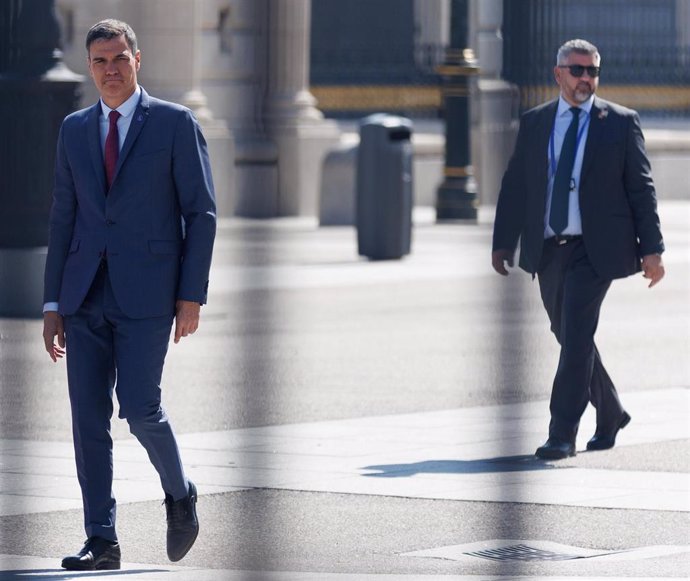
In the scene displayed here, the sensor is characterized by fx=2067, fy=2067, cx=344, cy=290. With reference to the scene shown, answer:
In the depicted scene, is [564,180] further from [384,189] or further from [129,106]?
[384,189]

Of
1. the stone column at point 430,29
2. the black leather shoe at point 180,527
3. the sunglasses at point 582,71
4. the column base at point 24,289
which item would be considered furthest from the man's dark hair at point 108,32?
the stone column at point 430,29

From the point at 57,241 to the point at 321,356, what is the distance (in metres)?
5.90

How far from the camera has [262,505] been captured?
21.3 feet

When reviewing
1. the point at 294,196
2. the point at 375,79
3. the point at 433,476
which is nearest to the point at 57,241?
the point at 433,476

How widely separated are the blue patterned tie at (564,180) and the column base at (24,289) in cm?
335

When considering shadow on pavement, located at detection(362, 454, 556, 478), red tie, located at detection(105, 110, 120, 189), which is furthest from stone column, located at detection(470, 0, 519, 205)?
shadow on pavement, located at detection(362, 454, 556, 478)

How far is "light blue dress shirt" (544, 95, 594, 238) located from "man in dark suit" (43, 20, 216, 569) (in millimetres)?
2568

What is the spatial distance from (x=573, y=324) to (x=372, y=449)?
35.2 inches

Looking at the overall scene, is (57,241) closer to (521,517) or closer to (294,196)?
(521,517)

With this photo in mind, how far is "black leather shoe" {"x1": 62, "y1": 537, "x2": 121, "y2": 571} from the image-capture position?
17.0 feet

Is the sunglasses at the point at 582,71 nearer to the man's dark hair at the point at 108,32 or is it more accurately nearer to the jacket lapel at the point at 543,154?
the jacket lapel at the point at 543,154

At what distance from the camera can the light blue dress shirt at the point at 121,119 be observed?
529 centimetres

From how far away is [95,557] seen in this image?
205 inches

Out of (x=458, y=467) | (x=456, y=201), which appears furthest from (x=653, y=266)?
(x=456, y=201)
